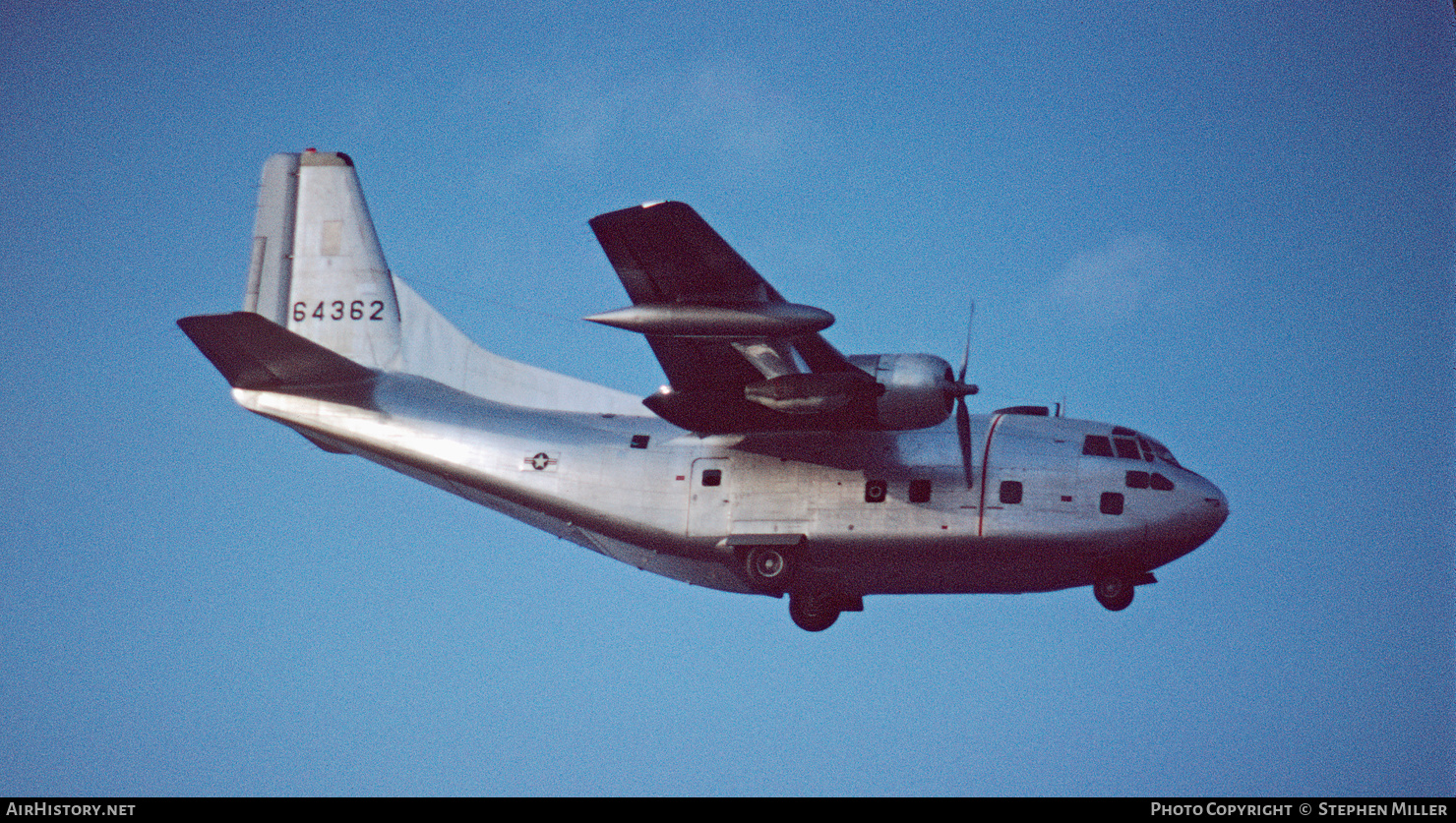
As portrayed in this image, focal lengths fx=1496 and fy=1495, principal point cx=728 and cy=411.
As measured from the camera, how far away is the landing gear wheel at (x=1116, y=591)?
23.1 meters

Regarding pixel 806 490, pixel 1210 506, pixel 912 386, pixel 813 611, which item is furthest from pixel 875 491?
pixel 1210 506

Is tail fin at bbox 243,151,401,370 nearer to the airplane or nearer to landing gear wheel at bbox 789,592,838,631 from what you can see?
the airplane

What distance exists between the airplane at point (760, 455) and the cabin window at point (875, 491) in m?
0.02

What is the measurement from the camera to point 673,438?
80.3 feet

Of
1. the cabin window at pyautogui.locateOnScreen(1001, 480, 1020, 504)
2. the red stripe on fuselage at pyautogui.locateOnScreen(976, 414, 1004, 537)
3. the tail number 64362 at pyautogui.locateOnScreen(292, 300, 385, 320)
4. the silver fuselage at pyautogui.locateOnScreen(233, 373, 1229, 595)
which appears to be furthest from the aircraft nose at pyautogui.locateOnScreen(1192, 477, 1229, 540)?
the tail number 64362 at pyautogui.locateOnScreen(292, 300, 385, 320)

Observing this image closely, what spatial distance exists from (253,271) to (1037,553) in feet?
50.2

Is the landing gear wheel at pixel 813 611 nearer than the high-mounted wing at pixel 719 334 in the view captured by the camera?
No

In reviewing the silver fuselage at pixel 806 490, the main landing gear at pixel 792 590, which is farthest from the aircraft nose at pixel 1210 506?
the main landing gear at pixel 792 590

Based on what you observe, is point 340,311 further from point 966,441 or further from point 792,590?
point 966,441

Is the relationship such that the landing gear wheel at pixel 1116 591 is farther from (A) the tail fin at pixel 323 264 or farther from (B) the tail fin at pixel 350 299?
(A) the tail fin at pixel 323 264

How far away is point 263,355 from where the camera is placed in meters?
24.6

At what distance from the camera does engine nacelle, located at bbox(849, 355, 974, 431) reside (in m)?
22.1
